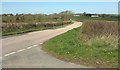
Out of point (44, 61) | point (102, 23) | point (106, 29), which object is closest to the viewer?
point (44, 61)

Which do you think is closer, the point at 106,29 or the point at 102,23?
the point at 106,29

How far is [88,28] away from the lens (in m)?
28.6

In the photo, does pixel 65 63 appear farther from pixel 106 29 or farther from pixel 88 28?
pixel 88 28

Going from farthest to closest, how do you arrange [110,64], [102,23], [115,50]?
1. [102,23]
2. [115,50]
3. [110,64]

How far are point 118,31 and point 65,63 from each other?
39.5 ft

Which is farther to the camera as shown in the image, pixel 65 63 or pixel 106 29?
pixel 106 29

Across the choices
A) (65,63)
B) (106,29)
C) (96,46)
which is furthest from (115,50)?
(106,29)

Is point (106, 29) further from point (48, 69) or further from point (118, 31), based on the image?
point (48, 69)

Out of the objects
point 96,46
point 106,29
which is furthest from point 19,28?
point 96,46

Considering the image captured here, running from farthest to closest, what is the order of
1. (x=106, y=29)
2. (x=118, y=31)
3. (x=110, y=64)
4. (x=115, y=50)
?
(x=106, y=29)
(x=118, y=31)
(x=115, y=50)
(x=110, y=64)

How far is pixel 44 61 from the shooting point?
494 inches

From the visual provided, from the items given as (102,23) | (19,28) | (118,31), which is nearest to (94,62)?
(118,31)

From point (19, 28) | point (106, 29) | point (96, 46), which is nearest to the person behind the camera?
point (96, 46)

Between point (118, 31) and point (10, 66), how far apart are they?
45.4 ft
